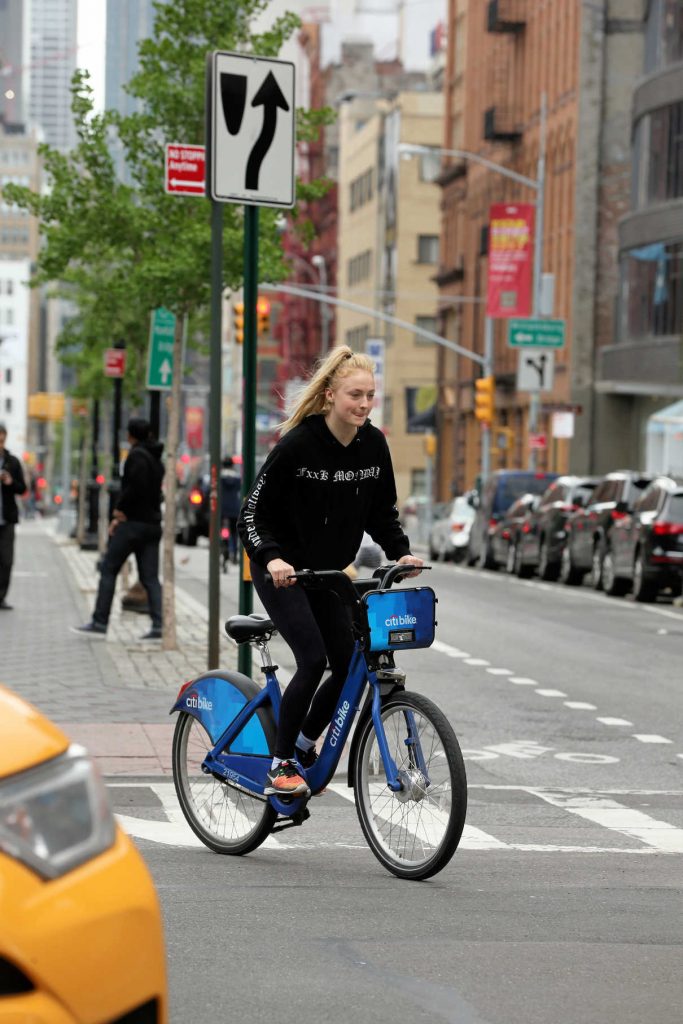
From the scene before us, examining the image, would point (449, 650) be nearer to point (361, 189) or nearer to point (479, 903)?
point (479, 903)

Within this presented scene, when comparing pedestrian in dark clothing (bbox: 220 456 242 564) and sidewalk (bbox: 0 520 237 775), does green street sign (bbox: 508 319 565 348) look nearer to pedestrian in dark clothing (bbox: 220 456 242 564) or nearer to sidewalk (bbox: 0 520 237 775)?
pedestrian in dark clothing (bbox: 220 456 242 564)

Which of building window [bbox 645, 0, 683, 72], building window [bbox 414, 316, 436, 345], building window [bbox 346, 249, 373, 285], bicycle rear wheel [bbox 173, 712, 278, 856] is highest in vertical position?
building window [bbox 645, 0, 683, 72]

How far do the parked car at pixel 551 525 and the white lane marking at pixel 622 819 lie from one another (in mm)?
23454

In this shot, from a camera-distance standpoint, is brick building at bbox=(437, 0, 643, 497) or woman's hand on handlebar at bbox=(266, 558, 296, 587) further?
brick building at bbox=(437, 0, 643, 497)

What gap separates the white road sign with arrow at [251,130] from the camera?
10.8m

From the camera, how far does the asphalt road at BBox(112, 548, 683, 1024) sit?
5406mm

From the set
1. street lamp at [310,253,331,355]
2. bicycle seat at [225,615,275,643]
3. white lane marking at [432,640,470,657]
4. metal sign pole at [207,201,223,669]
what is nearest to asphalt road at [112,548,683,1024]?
bicycle seat at [225,615,275,643]

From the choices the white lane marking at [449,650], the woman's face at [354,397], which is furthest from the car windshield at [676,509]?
the woman's face at [354,397]

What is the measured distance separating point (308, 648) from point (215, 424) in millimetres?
4606

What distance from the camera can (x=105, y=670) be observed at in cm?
1512

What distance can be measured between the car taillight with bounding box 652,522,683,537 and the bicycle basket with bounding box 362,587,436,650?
66.0 feet

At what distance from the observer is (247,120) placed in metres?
11.0

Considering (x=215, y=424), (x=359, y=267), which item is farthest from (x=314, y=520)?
(x=359, y=267)

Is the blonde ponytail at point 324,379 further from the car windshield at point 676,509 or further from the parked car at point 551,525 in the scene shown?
the parked car at point 551,525
